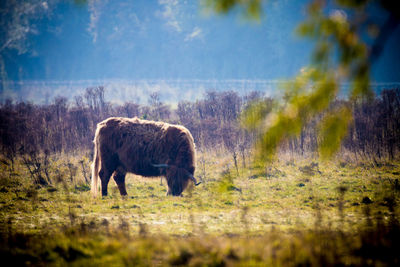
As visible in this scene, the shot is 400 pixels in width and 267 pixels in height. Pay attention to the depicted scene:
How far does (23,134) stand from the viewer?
19672 millimetres

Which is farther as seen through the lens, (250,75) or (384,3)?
(250,75)

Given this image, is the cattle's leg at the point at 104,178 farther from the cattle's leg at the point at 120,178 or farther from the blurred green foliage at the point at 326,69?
the blurred green foliage at the point at 326,69

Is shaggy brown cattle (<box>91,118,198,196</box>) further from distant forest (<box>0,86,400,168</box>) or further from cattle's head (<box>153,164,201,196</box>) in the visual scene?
distant forest (<box>0,86,400,168</box>)

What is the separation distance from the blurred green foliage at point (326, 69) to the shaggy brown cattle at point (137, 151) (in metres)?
6.85

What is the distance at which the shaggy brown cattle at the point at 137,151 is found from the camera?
11.5 m

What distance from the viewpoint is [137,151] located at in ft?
37.8

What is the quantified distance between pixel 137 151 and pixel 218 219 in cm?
478

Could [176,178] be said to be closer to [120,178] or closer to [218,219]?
[120,178]

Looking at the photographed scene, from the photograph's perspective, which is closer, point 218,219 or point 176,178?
point 218,219

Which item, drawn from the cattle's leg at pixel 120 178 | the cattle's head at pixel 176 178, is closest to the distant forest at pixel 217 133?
the cattle's head at pixel 176 178

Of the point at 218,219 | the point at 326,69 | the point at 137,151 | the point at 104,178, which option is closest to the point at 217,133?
the point at 137,151

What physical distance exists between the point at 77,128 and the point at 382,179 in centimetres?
1901

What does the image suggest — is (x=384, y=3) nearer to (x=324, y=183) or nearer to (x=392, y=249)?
(x=392, y=249)

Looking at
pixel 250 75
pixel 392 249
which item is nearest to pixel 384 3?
pixel 392 249
